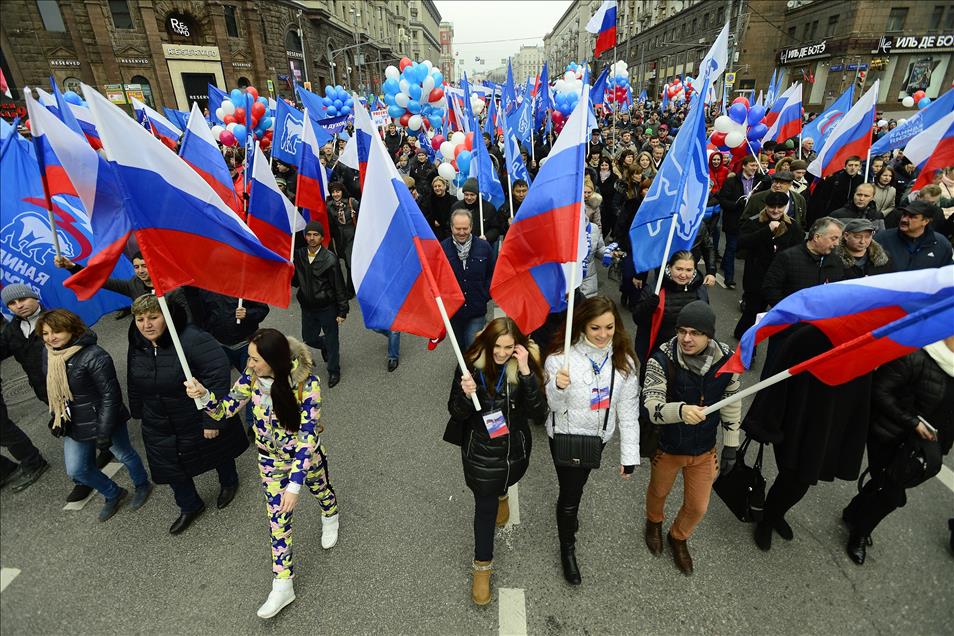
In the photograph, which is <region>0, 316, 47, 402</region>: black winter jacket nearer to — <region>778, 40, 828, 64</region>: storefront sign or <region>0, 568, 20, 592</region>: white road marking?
<region>0, 568, 20, 592</region>: white road marking

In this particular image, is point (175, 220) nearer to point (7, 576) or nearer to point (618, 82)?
point (7, 576)

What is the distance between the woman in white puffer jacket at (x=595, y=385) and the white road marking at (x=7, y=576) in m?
3.52

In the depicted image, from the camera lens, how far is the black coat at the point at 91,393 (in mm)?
3158

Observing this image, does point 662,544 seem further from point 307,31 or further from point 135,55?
point 307,31

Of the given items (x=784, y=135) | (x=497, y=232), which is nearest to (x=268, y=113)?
(x=497, y=232)

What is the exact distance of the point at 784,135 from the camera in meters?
9.79

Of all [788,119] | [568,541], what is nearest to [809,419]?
[568,541]

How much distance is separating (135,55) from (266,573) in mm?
40738

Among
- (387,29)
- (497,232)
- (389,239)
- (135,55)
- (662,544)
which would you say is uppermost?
(387,29)

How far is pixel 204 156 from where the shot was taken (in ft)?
12.6

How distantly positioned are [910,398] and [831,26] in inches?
1784

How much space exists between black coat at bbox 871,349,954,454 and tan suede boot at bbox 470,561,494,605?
7.95 ft

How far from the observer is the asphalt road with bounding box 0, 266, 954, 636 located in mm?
2729

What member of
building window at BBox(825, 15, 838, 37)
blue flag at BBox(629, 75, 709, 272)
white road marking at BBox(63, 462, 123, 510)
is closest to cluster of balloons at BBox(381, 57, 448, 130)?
blue flag at BBox(629, 75, 709, 272)
